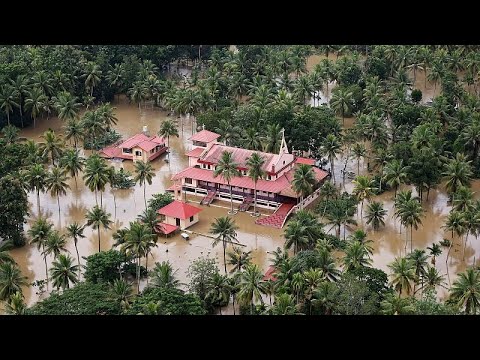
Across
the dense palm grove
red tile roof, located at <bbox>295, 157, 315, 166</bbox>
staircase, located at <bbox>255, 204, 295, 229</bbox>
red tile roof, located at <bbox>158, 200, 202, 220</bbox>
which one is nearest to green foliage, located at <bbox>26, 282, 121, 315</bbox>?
the dense palm grove

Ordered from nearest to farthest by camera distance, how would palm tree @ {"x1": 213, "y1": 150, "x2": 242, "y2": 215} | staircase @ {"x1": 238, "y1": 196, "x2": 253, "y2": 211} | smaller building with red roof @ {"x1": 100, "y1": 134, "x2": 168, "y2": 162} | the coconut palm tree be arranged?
1. palm tree @ {"x1": 213, "y1": 150, "x2": 242, "y2": 215}
2. the coconut palm tree
3. staircase @ {"x1": 238, "y1": 196, "x2": 253, "y2": 211}
4. smaller building with red roof @ {"x1": 100, "y1": 134, "x2": 168, "y2": 162}

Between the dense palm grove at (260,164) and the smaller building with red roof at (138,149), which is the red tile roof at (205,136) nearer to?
the dense palm grove at (260,164)

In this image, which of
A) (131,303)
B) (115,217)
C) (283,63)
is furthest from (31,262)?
(283,63)

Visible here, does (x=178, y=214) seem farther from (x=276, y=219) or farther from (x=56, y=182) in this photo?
(x=56, y=182)

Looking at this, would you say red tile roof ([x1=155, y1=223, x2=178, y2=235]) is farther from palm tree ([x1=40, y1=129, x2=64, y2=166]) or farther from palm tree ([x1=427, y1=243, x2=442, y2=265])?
palm tree ([x1=427, y1=243, x2=442, y2=265])

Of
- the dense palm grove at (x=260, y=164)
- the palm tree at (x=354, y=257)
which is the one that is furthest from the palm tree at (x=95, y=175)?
the palm tree at (x=354, y=257)
